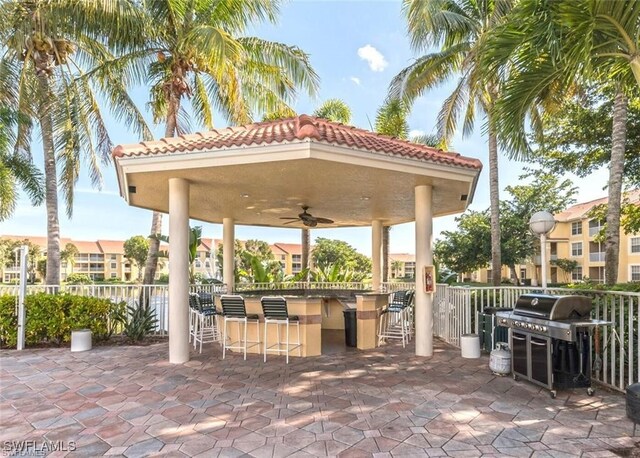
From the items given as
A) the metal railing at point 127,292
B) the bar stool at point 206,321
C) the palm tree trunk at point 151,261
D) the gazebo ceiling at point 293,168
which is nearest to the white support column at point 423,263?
the gazebo ceiling at point 293,168

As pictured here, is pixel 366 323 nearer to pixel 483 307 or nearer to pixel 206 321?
pixel 483 307

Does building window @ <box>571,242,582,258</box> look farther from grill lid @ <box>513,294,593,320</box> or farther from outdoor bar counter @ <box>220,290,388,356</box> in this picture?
grill lid @ <box>513,294,593,320</box>

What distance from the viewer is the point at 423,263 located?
7945mm

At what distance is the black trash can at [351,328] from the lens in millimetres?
9070

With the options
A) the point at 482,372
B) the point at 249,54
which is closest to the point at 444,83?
the point at 249,54

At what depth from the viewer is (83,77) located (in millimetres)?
11742

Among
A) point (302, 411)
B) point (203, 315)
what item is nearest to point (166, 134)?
point (203, 315)

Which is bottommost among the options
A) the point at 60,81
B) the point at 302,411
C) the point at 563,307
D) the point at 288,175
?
the point at 302,411

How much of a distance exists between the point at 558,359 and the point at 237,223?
36.0ft

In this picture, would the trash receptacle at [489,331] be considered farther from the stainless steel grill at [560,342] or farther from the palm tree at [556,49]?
the palm tree at [556,49]

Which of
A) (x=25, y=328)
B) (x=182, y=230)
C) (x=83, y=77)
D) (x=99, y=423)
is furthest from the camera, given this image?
(x=83, y=77)

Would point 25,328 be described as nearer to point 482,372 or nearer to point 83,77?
point 83,77

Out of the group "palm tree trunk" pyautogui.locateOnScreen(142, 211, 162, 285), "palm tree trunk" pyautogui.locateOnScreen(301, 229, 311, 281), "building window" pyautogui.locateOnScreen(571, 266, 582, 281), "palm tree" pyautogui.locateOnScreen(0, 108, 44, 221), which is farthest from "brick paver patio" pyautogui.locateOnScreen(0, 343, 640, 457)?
"building window" pyautogui.locateOnScreen(571, 266, 582, 281)

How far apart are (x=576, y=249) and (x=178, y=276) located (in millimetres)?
44287
